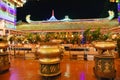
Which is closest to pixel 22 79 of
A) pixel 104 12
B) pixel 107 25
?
pixel 107 25

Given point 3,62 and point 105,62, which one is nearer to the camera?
point 105,62

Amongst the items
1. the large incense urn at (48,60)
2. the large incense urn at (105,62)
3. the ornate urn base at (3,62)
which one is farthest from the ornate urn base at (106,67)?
the ornate urn base at (3,62)

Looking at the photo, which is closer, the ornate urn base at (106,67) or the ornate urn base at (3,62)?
the ornate urn base at (106,67)

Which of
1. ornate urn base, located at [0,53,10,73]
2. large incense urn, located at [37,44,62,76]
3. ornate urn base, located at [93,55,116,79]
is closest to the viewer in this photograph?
ornate urn base, located at [93,55,116,79]

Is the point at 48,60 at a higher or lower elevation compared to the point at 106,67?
higher

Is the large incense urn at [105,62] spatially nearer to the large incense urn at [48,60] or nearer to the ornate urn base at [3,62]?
the large incense urn at [48,60]

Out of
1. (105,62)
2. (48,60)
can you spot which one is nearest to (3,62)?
(48,60)

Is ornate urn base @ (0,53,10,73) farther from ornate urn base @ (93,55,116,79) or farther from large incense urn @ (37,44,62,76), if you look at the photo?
ornate urn base @ (93,55,116,79)

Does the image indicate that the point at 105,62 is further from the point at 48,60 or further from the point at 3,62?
the point at 3,62

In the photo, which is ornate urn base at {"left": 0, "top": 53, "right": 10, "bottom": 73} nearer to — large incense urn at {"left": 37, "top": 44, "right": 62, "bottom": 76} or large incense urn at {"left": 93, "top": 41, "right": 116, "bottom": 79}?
large incense urn at {"left": 37, "top": 44, "right": 62, "bottom": 76}

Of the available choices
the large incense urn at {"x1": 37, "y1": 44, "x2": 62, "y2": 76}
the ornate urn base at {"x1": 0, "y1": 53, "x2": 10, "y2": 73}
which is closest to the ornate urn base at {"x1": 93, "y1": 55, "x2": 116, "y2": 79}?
the large incense urn at {"x1": 37, "y1": 44, "x2": 62, "y2": 76}

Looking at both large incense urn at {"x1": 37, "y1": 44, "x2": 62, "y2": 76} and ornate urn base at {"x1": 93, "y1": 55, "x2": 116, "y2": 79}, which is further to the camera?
large incense urn at {"x1": 37, "y1": 44, "x2": 62, "y2": 76}

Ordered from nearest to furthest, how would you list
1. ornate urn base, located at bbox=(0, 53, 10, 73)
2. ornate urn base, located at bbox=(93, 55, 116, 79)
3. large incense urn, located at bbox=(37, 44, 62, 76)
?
1. ornate urn base, located at bbox=(93, 55, 116, 79)
2. large incense urn, located at bbox=(37, 44, 62, 76)
3. ornate urn base, located at bbox=(0, 53, 10, 73)

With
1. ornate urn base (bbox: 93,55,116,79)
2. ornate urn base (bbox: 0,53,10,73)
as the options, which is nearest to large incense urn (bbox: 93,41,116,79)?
ornate urn base (bbox: 93,55,116,79)
